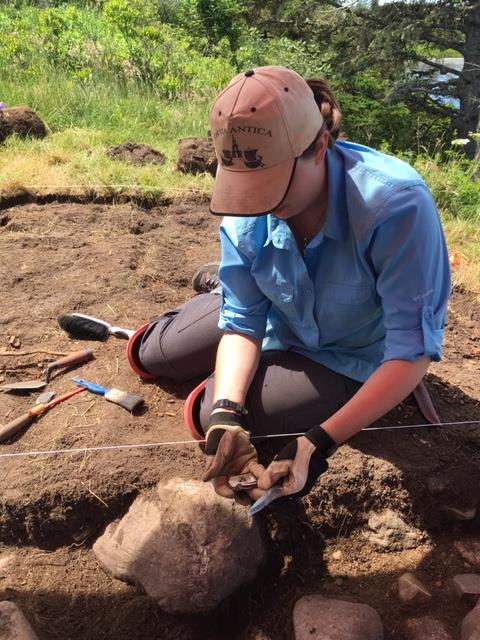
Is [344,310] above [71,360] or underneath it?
above

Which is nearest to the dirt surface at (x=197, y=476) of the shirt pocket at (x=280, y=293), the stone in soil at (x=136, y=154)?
the shirt pocket at (x=280, y=293)

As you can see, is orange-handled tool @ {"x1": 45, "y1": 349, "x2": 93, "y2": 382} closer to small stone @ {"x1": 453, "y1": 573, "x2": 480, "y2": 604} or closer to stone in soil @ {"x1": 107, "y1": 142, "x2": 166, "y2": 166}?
small stone @ {"x1": 453, "y1": 573, "x2": 480, "y2": 604}

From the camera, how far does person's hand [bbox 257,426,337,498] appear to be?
157 centimetres

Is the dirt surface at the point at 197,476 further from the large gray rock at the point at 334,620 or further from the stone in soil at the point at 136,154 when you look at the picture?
the stone in soil at the point at 136,154

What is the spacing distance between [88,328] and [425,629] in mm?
1810

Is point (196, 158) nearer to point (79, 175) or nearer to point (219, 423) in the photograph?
point (79, 175)

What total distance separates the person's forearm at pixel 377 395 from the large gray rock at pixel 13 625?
3.18 ft

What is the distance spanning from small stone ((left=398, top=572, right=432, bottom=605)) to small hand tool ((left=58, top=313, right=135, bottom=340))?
1.53 metres

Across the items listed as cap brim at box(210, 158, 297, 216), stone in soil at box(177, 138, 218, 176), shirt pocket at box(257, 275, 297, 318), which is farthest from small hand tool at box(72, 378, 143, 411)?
stone in soil at box(177, 138, 218, 176)

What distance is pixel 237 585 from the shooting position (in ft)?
5.92

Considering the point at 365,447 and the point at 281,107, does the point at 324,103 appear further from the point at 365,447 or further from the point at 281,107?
the point at 365,447

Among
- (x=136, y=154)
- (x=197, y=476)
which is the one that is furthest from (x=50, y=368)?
(x=136, y=154)

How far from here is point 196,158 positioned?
4.41 metres

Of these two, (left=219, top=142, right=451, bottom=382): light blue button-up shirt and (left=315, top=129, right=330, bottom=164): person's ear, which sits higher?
(left=315, top=129, right=330, bottom=164): person's ear
